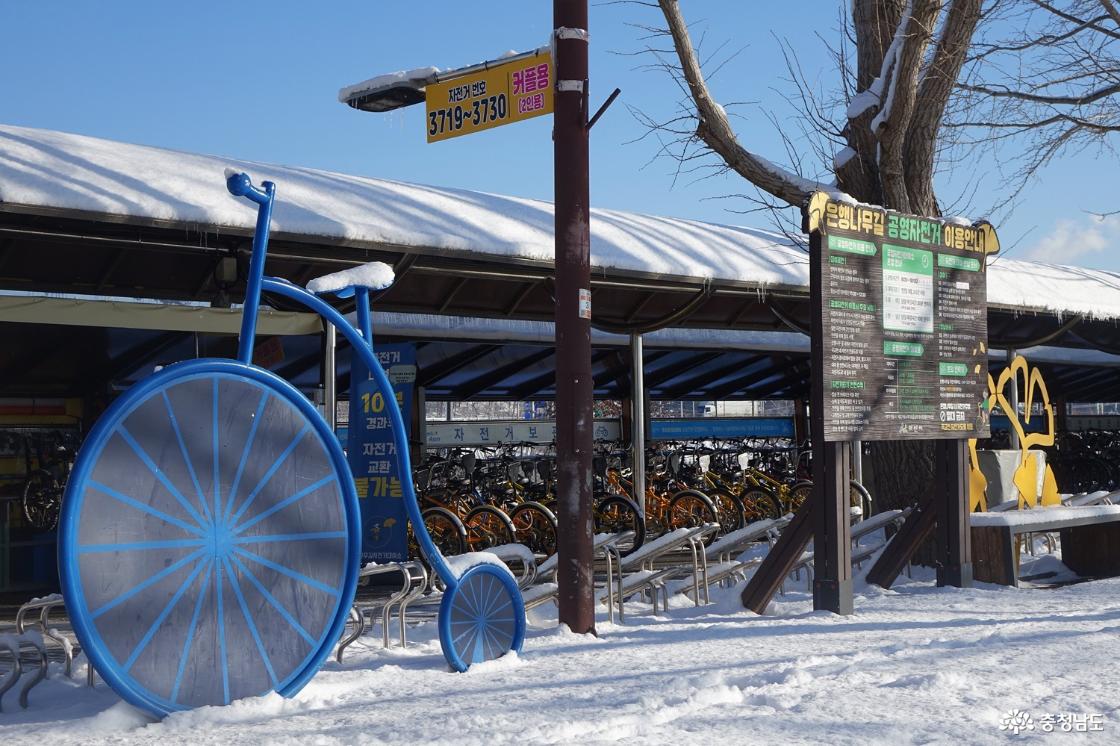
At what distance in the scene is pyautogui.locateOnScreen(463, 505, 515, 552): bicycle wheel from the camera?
11328mm

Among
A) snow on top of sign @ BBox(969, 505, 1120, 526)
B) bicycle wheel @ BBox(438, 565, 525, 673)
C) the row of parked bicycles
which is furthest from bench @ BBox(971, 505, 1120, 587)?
bicycle wheel @ BBox(438, 565, 525, 673)

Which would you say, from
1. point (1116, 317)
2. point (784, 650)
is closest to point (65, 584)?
point (784, 650)

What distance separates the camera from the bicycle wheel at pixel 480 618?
521 centimetres

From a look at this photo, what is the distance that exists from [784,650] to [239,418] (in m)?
2.99

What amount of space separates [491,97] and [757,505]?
8.40 metres

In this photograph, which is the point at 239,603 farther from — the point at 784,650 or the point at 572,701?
the point at 784,650

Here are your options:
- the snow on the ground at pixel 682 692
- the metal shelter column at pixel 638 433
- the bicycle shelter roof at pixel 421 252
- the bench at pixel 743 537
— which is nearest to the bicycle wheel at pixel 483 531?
the metal shelter column at pixel 638 433

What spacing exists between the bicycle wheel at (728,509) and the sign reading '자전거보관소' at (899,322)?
196 inches

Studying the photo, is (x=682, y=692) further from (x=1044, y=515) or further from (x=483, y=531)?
(x=483, y=531)

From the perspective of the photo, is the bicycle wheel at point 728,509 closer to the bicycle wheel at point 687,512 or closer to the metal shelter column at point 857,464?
the bicycle wheel at point 687,512

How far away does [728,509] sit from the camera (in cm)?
1392

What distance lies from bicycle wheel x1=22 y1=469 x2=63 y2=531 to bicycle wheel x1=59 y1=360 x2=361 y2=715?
7.83 m

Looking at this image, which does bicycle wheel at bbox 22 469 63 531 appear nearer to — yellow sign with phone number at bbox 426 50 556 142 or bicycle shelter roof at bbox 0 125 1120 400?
bicycle shelter roof at bbox 0 125 1120 400

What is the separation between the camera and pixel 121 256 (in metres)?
8.30
